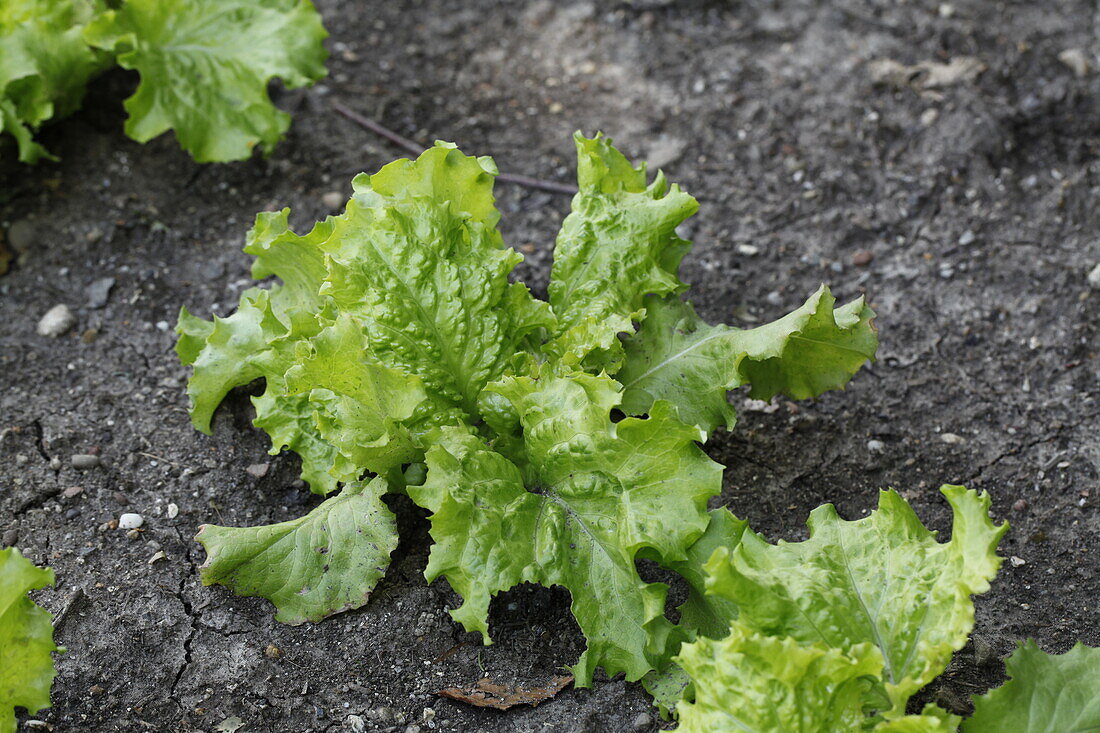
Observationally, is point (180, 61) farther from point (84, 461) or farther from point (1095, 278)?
point (1095, 278)

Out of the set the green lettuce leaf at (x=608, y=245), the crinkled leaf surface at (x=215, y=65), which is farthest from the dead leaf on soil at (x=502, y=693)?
the crinkled leaf surface at (x=215, y=65)

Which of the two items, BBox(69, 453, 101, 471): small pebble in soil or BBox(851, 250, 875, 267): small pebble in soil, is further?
BBox(851, 250, 875, 267): small pebble in soil

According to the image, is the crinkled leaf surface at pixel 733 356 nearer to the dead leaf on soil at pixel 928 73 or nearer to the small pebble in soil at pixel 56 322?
the small pebble in soil at pixel 56 322

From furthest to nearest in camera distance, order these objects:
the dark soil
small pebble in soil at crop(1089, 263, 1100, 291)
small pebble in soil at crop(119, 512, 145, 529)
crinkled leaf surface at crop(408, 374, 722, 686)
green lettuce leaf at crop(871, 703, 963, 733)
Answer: small pebble in soil at crop(1089, 263, 1100, 291) < small pebble in soil at crop(119, 512, 145, 529) < the dark soil < crinkled leaf surface at crop(408, 374, 722, 686) < green lettuce leaf at crop(871, 703, 963, 733)

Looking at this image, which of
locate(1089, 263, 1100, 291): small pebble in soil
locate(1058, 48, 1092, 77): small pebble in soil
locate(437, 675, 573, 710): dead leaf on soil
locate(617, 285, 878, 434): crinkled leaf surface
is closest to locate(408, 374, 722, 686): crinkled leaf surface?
locate(437, 675, 573, 710): dead leaf on soil

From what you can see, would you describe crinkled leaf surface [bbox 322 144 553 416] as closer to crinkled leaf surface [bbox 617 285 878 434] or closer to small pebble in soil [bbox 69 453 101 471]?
crinkled leaf surface [bbox 617 285 878 434]

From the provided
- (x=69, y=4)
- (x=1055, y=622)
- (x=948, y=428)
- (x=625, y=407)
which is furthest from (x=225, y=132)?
(x=1055, y=622)

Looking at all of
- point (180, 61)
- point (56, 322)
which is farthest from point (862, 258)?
point (56, 322)
